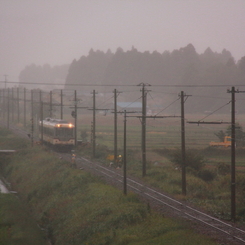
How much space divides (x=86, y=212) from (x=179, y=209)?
5.42 meters

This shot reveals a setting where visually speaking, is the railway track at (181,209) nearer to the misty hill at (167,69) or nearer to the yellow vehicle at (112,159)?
the yellow vehicle at (112,159)

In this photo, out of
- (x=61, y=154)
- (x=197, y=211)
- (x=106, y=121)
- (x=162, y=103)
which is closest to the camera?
(x=197, y=211)

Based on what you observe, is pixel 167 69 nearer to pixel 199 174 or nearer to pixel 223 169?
pixel 223 169

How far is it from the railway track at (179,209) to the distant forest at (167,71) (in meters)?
83.7

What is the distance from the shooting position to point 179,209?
955 inches

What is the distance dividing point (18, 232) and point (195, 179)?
13096mm

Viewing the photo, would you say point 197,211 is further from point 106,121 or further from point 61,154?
point 106,121

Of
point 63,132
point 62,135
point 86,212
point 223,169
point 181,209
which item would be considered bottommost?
point 86,212

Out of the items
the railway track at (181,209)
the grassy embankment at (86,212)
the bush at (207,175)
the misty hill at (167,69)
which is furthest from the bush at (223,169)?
the misty hill at (167,69)

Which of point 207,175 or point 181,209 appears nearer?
point 181,209

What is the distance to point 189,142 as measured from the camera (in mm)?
58688

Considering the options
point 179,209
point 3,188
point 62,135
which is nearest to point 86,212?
point 179,209

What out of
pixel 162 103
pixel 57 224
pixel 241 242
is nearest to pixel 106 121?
pixel 162 103

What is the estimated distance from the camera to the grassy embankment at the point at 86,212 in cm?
1942
